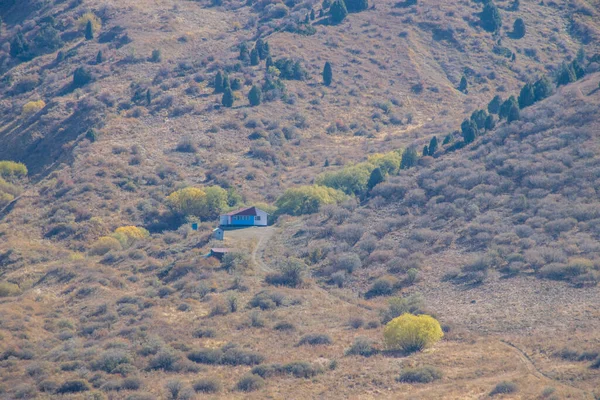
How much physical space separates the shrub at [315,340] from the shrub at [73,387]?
12.4m

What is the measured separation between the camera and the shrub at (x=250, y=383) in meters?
41.1

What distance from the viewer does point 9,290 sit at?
200 ft

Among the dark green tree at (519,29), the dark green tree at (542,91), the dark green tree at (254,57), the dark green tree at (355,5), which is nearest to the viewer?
the dark green tree at (542,91)

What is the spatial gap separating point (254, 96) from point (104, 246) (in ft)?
119

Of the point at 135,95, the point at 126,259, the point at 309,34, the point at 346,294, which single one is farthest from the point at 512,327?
the point at 309,34

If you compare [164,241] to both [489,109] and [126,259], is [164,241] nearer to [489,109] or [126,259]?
[126,259]

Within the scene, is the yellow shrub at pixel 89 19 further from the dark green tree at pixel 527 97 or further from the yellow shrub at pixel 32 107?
the dark green tree at pixel 527 97

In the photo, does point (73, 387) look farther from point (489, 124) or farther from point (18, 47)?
point (18, 47)


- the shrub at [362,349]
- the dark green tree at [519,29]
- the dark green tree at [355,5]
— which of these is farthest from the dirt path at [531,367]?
the dark green tree at [355,5]

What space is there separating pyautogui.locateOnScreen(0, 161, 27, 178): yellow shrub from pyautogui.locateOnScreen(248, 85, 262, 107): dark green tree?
92.8 feet

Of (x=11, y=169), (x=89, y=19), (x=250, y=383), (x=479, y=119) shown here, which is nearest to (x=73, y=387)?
(x=250, y=383)

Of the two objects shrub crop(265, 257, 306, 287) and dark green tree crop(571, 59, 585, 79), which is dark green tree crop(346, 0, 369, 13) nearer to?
dark green tree crop(571, 59, 585, 79)

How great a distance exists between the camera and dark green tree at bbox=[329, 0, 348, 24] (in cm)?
11925

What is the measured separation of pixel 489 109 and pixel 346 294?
1599 inches
